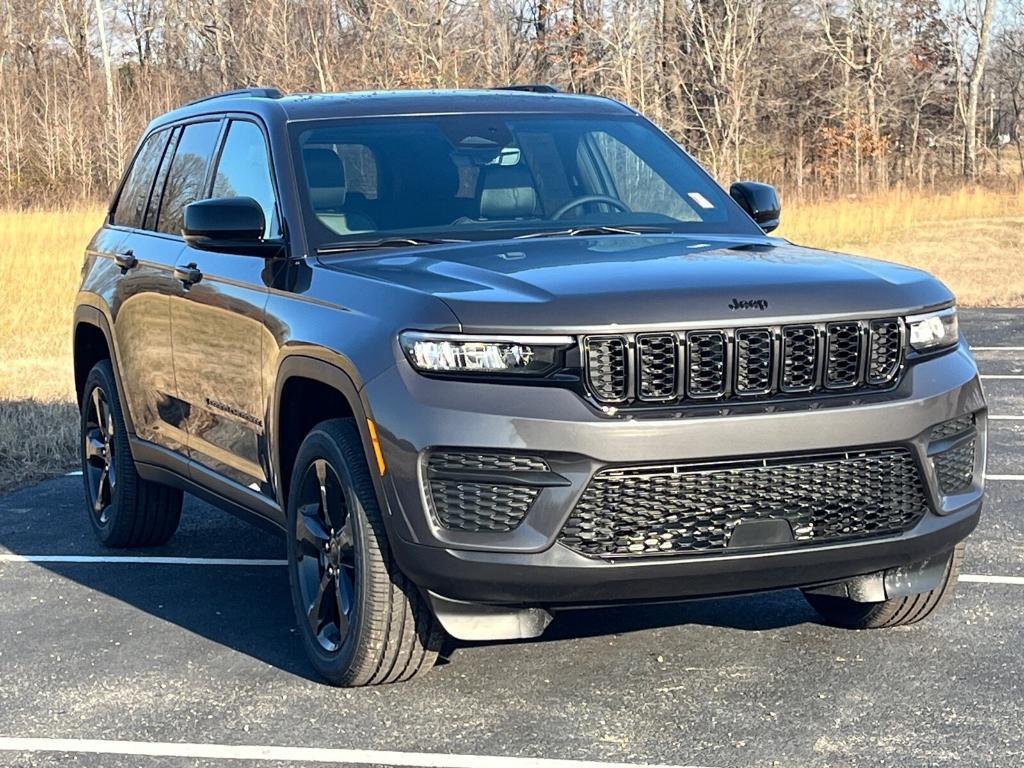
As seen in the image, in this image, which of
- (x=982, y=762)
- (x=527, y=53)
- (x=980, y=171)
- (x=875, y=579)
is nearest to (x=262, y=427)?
(x=875, y=579)

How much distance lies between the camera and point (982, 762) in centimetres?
427

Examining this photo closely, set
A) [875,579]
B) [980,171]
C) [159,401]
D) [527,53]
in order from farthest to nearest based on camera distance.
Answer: [980,171] → [527,53] → [159,401] → [875,579]

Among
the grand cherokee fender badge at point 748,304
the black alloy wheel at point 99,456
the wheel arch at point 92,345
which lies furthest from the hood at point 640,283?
the black alloy wheel at point 99,456

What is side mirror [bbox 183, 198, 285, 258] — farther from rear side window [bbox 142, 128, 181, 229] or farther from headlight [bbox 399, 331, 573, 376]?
rear side window [bbox 142, 128, 181, 229]

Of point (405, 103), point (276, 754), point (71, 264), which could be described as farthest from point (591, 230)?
point (71, 264)

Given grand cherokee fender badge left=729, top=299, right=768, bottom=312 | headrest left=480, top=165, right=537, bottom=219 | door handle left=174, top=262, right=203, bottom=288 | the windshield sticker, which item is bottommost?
door handle left=174, top=262, right=203, bottom=288

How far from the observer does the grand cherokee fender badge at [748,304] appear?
4.50 m

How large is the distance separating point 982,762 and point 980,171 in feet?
152

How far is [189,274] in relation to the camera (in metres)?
6.23

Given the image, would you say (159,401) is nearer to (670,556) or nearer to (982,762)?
(670,556)

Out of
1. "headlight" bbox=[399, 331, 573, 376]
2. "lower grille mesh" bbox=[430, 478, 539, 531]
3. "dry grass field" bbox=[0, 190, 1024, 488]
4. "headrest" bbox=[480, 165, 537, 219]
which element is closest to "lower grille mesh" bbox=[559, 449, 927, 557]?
"lower grille mesh" bbox=[430, 478, 539, 531]

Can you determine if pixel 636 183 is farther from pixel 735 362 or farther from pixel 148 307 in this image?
pixel 148 307

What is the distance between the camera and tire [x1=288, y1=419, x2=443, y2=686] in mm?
4773

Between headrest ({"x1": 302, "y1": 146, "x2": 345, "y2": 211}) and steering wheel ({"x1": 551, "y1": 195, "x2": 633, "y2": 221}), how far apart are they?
30.8 inches
